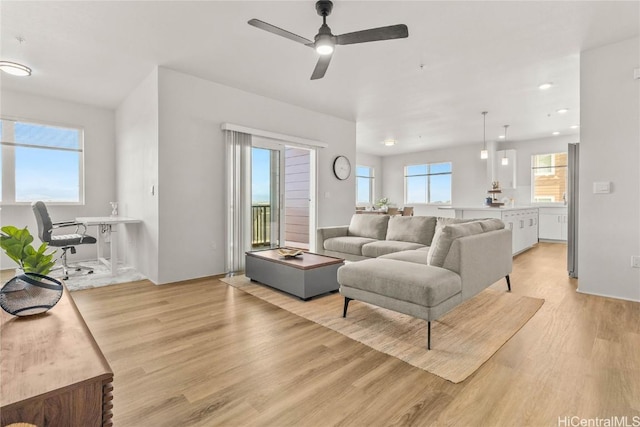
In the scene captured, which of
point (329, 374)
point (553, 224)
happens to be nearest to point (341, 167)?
point (329, 374)

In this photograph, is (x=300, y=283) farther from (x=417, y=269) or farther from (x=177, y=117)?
(x=177, y=117)

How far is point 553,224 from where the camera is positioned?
7988 mm

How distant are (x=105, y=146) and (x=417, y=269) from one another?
585 centimetres

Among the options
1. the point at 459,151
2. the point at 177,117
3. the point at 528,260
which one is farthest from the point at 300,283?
the point at 459,151

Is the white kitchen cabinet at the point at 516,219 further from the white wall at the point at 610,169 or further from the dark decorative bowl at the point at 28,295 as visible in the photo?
the dark decorative bowl at the point at 28,295

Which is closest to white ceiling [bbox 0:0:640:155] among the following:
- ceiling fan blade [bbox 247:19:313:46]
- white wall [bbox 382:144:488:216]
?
ceiling fan blade [bbox 247:19:313:46]

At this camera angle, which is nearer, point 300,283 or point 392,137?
point 300,283

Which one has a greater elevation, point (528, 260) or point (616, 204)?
point (616, 204)

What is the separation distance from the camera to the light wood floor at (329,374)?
158 cm

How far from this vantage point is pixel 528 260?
5633mm

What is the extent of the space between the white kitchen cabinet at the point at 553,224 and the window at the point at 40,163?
10224mm

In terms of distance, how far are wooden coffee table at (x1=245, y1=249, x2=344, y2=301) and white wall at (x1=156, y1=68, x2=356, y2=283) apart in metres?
0.94

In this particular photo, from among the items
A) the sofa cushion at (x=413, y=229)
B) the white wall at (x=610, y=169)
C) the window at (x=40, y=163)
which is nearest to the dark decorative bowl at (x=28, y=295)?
the sofa cushion at (x=413, y=229)

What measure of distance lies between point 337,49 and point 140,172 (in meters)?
3.24
